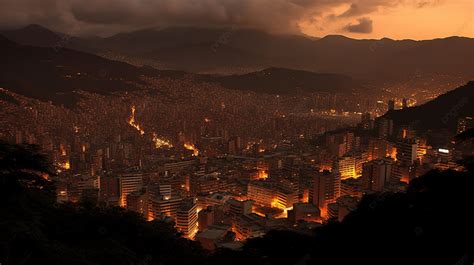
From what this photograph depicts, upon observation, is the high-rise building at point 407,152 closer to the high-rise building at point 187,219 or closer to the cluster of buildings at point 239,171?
the cluster of buildings at point 239,171

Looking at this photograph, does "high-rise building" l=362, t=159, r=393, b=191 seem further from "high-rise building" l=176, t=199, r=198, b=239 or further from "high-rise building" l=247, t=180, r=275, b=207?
"high-rise building" l=176, t=199, r=198, b=239

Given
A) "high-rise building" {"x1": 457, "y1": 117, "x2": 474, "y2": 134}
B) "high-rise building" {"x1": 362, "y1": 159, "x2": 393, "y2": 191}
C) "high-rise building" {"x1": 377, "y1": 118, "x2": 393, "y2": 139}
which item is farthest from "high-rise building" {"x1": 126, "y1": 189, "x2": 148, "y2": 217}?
"high-rise building" {"x1": 377, "y1": 118, "x2": 393, "y2": 139}

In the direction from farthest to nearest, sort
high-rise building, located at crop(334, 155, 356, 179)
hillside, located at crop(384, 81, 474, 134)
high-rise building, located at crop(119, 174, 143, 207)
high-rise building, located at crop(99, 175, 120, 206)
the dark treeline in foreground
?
hillside, located at crop(384, 81, 474, 134) → high-rise building, located at crop(334, 155, 356, 179) → high-rise building, located at crop(119, 174, 143, 207) → high-rise building, located at crop(99, 175, 120, 206) → the dark treeline in foreground

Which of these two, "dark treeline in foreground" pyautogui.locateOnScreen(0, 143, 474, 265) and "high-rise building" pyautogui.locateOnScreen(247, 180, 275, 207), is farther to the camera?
"high-rise building" pyautogui.locateOnScreen(247, 180, 275, 207)

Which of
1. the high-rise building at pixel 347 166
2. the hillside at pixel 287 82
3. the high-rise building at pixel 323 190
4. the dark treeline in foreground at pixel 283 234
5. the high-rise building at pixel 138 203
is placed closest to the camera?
the dark treeline in foreground at pixel 283 234

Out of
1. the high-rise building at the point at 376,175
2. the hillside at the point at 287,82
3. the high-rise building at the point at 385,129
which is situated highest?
the hillside at the point at 287,82

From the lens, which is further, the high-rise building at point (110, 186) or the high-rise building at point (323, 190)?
the high-rise building at point (110, 186)

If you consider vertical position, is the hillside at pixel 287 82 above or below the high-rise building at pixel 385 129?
above

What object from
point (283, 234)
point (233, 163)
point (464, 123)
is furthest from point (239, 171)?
point (283, 234)

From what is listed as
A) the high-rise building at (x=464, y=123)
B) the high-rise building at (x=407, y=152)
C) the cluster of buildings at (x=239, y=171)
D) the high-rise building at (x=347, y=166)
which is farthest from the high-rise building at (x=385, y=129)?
the high-rise building at (x=347, y=166)
